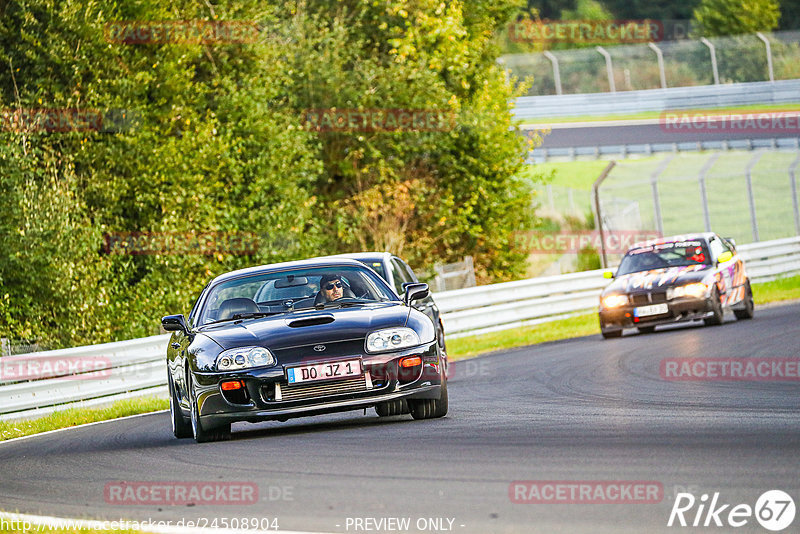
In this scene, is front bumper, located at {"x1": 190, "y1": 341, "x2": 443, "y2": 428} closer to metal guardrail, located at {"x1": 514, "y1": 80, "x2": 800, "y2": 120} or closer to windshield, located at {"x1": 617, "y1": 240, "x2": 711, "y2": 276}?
windshield, located at {"x1": 617, "y1": 240, "x2": 711, "y2": 276}

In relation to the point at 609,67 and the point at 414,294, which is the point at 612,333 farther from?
the point at 609,67

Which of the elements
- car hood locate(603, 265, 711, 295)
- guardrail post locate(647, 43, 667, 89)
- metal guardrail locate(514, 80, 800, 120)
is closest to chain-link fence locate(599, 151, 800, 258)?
metal guardrail locate(514, 80, 800, 120)

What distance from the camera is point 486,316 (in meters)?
23.5

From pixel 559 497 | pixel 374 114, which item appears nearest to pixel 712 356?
pixel 559 497

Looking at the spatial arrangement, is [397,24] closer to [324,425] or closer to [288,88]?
[288,88]

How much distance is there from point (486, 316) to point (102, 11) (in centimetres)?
940

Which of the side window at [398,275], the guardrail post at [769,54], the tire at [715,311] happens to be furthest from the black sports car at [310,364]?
the guardrail post at [769,54]

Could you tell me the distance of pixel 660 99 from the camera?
4972 centimetres

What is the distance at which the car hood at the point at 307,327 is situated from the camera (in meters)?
9.20

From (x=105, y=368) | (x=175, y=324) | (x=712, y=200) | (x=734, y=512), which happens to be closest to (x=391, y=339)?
(x=175, y=324)

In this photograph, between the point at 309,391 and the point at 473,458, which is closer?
the point at 473,458

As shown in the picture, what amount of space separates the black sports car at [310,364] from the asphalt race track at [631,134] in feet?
123

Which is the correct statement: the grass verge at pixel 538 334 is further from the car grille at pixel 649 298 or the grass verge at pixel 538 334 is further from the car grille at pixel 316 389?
the car grille at pixel 316 389

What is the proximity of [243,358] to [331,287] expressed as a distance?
5.00 ft
